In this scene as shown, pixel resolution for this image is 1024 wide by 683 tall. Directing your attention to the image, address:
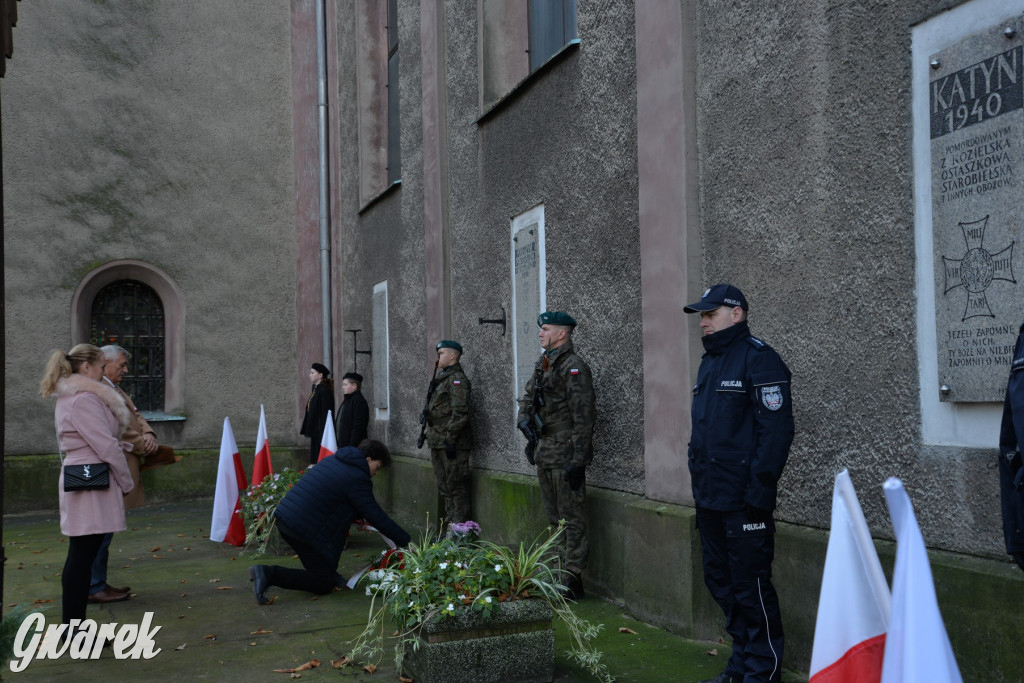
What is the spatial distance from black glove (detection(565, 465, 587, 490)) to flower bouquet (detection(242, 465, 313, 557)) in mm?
3660

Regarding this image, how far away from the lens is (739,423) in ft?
13.8

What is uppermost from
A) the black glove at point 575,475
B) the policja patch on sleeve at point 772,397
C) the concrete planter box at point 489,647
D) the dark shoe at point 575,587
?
the policja patch on sleeve at point 772,397

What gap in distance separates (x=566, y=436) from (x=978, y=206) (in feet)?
10.8

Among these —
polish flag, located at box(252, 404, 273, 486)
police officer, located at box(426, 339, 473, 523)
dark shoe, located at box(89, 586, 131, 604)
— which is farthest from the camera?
polish flag, located at box(252, 404, 273, 486)

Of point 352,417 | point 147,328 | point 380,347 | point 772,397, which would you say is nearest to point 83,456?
point 772,397

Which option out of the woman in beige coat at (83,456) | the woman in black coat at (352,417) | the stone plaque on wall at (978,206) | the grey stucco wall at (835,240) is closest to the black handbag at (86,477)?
the woman in beige coat at (83,456)

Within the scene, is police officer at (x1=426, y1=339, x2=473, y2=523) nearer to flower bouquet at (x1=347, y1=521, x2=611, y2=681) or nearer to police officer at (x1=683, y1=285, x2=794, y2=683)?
flower bouquet at (x1=347, y1=521, x2=611, y2=681)

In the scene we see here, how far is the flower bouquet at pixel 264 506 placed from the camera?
8.95m

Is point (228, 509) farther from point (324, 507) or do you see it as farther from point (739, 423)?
point (739, 423)

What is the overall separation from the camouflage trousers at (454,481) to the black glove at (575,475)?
8.92ft

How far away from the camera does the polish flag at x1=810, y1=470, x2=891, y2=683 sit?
221 cm

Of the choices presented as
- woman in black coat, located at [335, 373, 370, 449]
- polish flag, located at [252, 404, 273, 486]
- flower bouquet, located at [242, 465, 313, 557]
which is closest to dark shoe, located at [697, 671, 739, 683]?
flower bouquet, located at [242, 465, 313, 557]

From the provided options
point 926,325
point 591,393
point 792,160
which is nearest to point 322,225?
point 591,393

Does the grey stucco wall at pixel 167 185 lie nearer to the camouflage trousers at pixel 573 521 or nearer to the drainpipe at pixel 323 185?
the drainpipe at pixel 323 185
